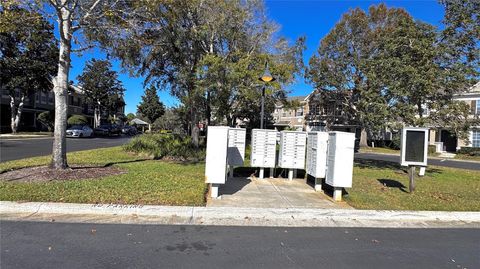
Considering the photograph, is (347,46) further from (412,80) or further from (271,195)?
(271,195)

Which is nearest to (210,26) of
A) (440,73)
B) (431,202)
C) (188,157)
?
(188,157)

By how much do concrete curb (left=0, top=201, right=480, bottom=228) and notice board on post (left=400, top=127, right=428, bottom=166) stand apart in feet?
8.82

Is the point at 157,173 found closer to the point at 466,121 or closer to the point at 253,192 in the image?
the point at 253,192

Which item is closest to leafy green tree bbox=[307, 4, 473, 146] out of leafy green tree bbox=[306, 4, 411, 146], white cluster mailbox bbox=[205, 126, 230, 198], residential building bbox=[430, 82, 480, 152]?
white cluster mailbox bbox=[205, 126, 230, 198]

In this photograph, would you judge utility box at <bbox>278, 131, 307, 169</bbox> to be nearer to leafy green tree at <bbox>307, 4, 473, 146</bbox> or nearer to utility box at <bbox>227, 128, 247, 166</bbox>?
utility box at <bbox>227, 128, 247, 166</bbox>

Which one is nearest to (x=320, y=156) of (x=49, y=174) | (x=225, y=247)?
(x=225, y=247)

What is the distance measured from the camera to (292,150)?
10.6 m

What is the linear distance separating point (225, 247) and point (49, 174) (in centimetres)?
622

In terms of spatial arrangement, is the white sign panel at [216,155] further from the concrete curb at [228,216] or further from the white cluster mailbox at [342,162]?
the white cluster mailbox at [342,162]

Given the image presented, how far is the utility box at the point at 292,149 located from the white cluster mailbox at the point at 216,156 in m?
3.42

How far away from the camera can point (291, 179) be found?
1069 cm

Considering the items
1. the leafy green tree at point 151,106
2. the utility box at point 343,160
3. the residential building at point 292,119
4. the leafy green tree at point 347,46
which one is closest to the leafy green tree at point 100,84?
the leafy green tree at point 151,106

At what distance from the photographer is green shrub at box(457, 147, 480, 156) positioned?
31297 mm

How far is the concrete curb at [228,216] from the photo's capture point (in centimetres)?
593
